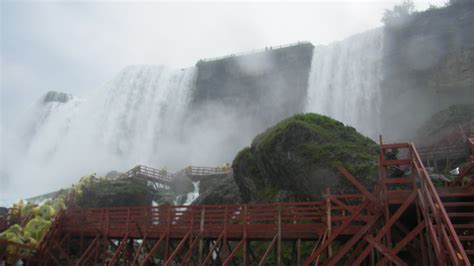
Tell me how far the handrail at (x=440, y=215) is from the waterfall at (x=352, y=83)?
3403 cm

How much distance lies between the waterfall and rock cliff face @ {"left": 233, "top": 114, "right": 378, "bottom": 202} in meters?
19.5

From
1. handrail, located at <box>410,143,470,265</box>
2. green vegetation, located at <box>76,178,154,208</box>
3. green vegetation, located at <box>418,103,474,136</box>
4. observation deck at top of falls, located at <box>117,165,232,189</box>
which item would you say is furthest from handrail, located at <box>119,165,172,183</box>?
handrail, located at <box>410,143,470,265</box>

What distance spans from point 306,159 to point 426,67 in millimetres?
25191

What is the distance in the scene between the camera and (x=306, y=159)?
78.8 feet

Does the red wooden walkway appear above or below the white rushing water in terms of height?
below

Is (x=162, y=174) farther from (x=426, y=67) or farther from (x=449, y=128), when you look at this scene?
(x=426, y=67)

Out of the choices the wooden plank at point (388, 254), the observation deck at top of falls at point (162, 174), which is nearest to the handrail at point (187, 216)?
the wooden plank at point (388, 254)

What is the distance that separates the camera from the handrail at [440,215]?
8.20 m

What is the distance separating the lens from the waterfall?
148 feet

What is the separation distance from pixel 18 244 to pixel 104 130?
4392 centimetres

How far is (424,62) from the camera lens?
144 ft

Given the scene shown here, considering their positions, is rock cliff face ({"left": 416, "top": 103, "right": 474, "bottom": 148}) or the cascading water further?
the cascading water

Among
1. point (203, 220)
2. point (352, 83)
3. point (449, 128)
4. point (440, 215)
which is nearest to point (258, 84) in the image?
point (352, 83)

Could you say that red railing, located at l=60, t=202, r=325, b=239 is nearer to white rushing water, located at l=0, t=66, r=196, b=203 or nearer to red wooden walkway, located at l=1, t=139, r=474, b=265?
red wooden walkway, located at l=1, t=139, r=474, b=265
